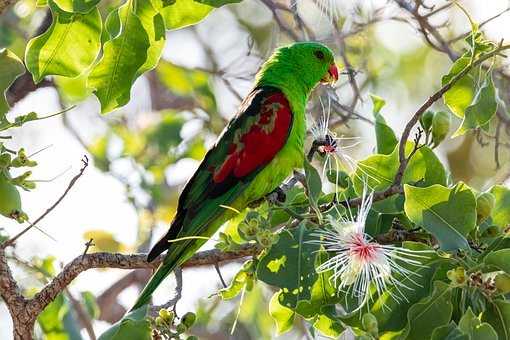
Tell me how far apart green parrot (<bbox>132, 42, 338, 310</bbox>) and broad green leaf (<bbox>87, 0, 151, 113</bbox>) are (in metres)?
0.71

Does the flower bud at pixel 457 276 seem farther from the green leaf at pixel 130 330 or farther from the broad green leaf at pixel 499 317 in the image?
the green leaf at pixel 130 330

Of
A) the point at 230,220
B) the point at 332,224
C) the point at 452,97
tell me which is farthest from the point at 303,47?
the point at 332,224

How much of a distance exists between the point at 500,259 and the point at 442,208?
231mm

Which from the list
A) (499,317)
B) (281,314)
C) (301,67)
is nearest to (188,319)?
(281,314)

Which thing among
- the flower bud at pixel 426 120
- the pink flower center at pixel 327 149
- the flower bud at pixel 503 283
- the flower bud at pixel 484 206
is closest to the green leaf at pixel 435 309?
the flower bud at pixel 503 283

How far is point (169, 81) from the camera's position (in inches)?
258

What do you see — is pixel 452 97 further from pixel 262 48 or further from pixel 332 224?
pixel 262 48

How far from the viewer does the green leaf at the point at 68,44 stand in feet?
9.94

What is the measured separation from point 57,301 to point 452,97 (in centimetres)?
180

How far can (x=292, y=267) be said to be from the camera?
9.96ft

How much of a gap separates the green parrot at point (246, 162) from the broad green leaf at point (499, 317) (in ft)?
3.83

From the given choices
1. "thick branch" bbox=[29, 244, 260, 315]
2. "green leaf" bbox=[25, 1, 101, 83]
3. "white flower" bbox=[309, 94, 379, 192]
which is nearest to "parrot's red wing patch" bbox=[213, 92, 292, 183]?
"white flower" bbox=[309, 94, 379, 192]

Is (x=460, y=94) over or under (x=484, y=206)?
over

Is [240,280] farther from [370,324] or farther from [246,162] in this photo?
[246,162]
